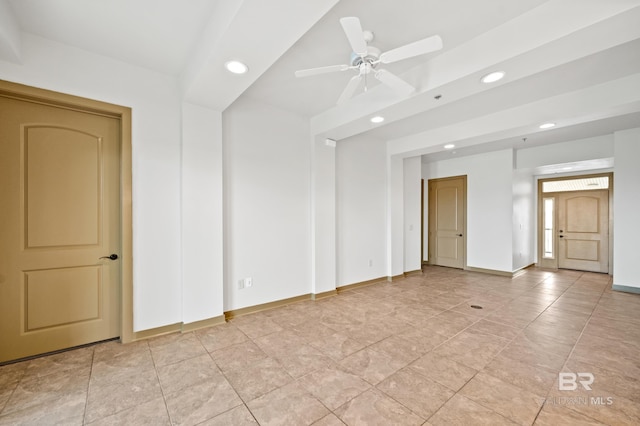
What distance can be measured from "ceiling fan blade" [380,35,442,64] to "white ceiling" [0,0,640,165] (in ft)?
1.12

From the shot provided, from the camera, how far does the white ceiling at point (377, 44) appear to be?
1.88 m

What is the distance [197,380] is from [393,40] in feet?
10.9

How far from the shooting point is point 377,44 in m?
2.42

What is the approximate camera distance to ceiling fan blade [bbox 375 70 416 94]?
7.66 feet

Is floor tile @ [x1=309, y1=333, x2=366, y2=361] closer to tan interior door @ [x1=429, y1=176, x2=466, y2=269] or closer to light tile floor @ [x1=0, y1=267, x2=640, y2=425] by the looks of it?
light tile floor @ [x1=0, y1=267, x2=640, y2=425]

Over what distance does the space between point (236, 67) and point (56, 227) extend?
230 centimetres

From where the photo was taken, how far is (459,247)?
6.70 m

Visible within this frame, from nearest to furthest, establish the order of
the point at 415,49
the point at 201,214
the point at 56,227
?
the point at 415,49
the point at 56,227
the point at 201,214

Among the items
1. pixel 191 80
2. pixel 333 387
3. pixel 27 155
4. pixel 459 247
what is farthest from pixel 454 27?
pixel 459 247

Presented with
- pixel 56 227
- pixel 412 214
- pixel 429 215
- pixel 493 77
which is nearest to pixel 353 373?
pixel 493 77

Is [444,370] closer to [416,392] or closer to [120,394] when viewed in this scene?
[416,392]

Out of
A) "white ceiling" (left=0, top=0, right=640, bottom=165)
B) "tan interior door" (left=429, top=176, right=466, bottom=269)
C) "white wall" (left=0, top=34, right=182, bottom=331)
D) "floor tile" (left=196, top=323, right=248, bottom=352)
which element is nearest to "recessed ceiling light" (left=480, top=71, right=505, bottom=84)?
"white ceiling" (left=0, top=0, right=640, bottom=165)

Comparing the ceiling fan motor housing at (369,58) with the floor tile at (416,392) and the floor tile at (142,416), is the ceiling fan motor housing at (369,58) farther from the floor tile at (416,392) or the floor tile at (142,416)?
the floor tile at (142,416)

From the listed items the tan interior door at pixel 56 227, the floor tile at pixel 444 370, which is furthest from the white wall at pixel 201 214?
the floor tile at pixel 444 370
